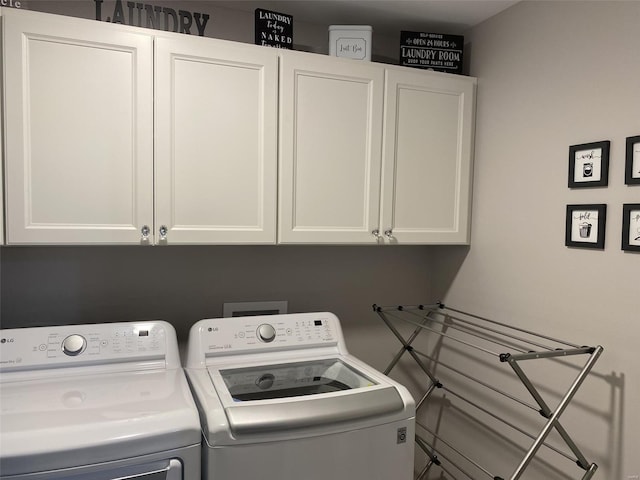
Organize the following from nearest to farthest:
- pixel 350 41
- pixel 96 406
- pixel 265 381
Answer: pixel 96 406, pixel 265 381, pixel 350 41

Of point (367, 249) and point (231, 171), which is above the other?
point (231, 171)

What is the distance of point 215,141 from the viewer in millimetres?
1762

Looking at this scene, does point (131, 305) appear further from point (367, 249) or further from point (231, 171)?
point (367, 249)

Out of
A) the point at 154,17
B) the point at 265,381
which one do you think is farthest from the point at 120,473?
the point at 154,17

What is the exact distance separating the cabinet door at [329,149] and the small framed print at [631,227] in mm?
907

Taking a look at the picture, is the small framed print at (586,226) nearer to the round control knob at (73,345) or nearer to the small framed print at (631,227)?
the small framed print at (631,227)

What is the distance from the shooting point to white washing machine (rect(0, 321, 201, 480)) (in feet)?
3.82

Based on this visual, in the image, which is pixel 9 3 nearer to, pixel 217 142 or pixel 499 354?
pixel 217 142

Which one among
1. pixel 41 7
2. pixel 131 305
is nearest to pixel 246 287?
pixel 131 305

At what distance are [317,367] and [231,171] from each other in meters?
0.85

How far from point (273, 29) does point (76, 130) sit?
2.84 feet

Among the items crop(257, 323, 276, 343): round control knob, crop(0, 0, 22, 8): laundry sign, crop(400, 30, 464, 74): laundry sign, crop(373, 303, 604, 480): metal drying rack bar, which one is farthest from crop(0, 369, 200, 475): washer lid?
crop(400, 30, 464, 74): laundry sign

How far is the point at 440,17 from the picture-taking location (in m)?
2.12

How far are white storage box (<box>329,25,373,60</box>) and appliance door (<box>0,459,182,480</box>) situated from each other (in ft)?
5.45
